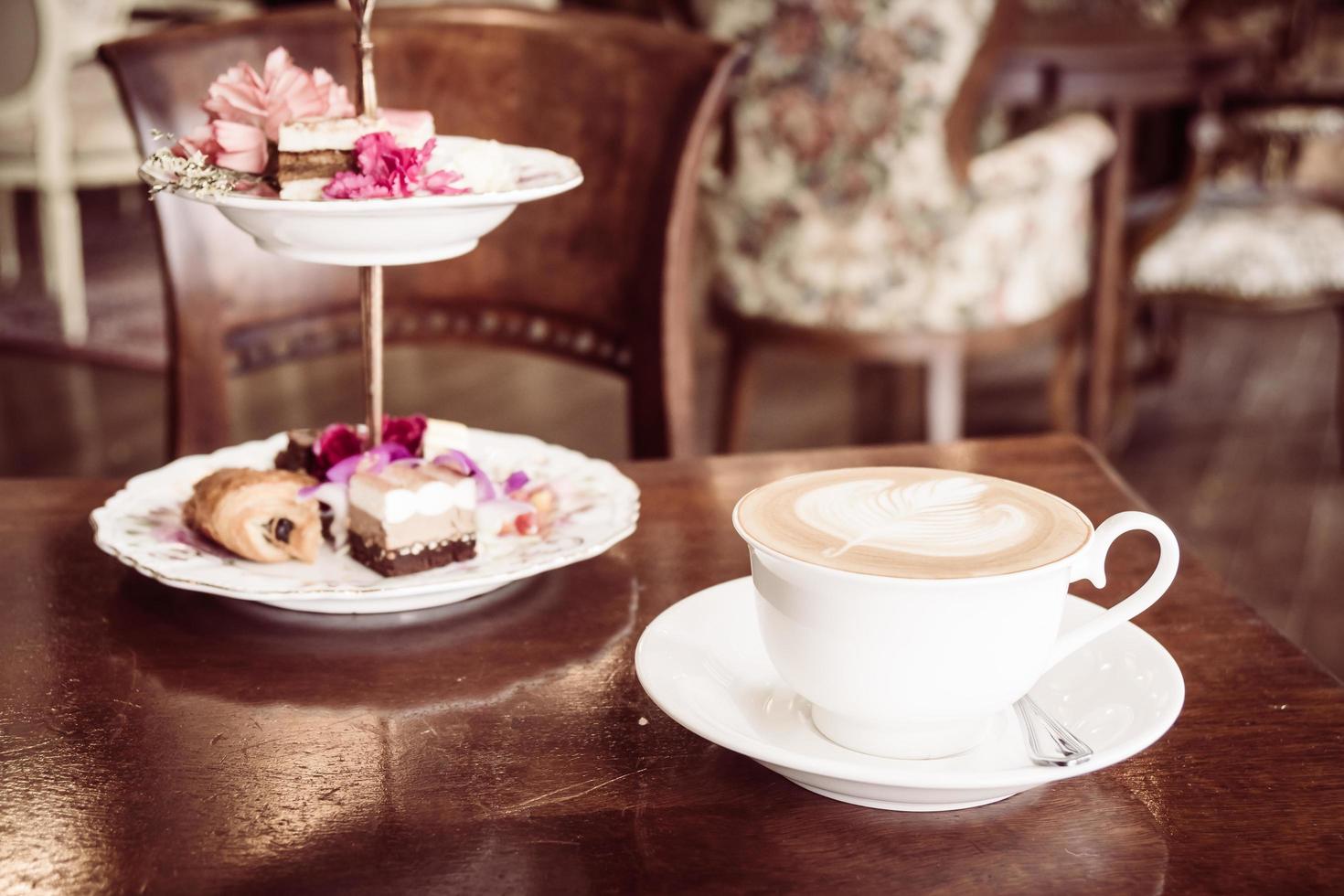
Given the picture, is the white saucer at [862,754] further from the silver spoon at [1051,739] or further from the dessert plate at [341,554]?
the dessert plate at [341,554]

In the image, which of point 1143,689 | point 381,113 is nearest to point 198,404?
point 381,113

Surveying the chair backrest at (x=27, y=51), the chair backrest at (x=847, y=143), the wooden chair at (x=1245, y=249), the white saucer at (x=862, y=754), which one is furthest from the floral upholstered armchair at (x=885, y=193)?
the chair backrest at (x=27, y=51)

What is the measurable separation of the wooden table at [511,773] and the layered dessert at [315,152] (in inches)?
8.4

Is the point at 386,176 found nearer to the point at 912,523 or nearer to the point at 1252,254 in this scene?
the point at 912,523

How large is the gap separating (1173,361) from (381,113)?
3.15 metres

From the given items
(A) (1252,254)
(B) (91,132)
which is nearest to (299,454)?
(A) (1252,254)

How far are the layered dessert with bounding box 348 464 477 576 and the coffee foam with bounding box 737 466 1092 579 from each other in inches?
8.0

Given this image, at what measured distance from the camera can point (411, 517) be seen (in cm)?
67

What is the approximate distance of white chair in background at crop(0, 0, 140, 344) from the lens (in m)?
3.27

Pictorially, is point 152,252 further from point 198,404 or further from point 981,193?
point 198,404

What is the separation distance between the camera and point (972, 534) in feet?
1.65

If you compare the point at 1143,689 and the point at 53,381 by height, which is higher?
the point at 1143,689

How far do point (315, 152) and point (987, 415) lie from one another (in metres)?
2.77

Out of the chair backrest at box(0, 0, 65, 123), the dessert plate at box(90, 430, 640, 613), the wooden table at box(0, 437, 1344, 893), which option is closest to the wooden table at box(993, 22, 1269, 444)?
the dessert plate at box(90, 430, 640, 613)
